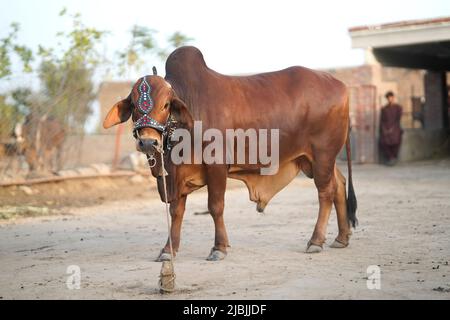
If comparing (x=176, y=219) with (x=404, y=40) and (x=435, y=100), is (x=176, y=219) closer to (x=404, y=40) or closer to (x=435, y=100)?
(x=404, y=40)

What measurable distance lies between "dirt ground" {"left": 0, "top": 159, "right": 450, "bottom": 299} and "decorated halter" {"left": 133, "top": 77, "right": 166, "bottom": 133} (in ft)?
3.85

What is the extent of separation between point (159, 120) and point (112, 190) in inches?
284

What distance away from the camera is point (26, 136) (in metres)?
12.8

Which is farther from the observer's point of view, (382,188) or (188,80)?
Answer: (382,188)

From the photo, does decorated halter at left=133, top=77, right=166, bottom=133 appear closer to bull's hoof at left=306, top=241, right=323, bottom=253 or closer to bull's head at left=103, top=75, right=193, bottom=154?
bull's head at left=103, top=75, right=193, bottom=154

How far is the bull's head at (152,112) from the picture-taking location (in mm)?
5816

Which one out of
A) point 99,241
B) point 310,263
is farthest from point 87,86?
point 310,263

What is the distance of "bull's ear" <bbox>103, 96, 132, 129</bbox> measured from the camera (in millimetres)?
6305

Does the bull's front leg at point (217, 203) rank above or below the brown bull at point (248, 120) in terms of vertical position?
below

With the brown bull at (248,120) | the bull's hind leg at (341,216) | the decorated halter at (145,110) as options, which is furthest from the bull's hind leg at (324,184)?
the decorated halter at (145,110)

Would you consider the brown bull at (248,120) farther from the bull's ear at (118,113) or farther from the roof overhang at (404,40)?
the roof overhang at (404,40)

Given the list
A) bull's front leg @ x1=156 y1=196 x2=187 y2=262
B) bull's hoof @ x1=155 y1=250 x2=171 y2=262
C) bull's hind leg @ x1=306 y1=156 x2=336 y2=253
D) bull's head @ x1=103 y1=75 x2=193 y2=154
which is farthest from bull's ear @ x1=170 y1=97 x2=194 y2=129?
bull's hind leg @ x1=306 y1=156 x2=336 y2=253

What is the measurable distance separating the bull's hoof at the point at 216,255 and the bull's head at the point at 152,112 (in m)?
1.12
